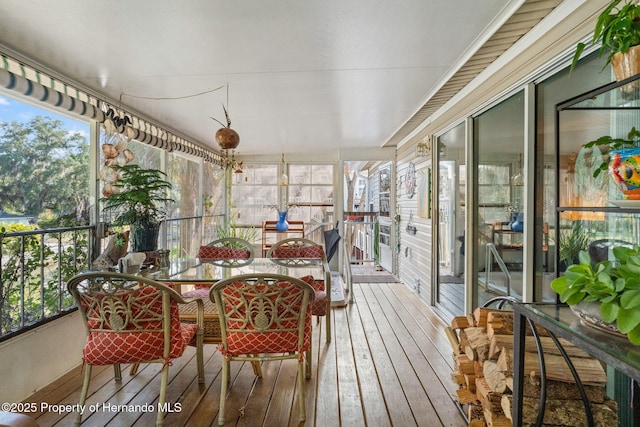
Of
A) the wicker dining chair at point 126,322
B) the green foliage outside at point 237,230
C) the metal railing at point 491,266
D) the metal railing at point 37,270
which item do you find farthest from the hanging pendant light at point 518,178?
the green foliage outside at point 237,230

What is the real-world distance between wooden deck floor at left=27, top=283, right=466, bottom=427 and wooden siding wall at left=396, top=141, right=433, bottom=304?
1.36 meters

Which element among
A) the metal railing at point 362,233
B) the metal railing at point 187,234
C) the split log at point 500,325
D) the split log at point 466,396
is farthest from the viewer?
the metal railing at point 362,233

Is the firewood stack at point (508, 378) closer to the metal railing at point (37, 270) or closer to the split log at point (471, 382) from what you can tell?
the split log at point (471, 382)

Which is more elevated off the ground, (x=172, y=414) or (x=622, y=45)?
(x=622, y=45)

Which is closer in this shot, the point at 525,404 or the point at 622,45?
the point at 622,45

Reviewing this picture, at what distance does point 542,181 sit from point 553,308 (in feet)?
3.77

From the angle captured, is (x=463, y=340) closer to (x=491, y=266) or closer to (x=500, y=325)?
(x=500, y=325)

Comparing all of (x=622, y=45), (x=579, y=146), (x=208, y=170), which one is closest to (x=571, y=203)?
(x=579, y=146)

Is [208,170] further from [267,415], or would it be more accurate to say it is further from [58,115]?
[267,415]

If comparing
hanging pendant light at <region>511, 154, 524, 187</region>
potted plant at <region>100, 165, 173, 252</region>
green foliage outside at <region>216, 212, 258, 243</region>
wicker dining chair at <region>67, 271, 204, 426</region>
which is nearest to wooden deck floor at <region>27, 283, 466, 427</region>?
wicker dining chair at <region>67, 271, 204, 426</region>

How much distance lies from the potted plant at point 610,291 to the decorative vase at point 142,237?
9.46 ft

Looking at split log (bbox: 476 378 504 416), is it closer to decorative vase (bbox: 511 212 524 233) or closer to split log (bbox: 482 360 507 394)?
split log (bbox: 482 360 507 394)

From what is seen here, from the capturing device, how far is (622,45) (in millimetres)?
1170

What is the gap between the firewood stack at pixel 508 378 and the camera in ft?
4.99
